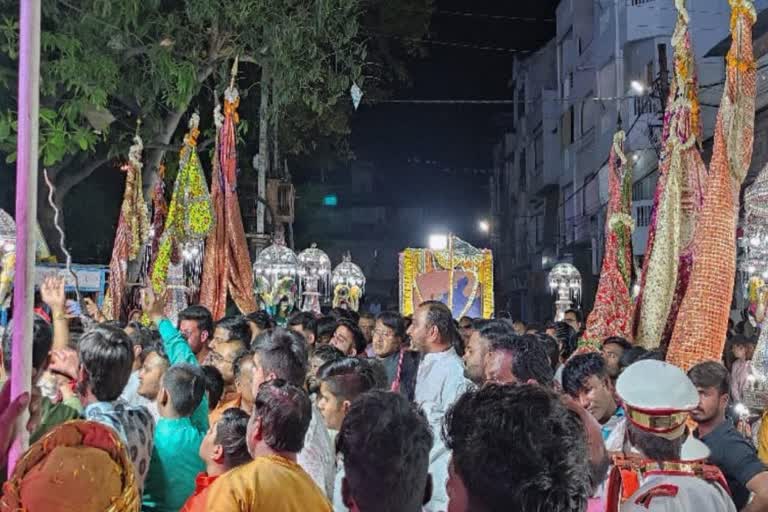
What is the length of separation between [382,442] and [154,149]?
1344cm

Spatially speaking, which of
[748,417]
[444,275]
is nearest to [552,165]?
[444,275]

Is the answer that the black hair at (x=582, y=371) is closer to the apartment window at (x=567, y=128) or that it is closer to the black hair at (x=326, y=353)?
the black hair at (x=326, y=353)

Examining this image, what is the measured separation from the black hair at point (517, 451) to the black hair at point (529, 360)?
255cm

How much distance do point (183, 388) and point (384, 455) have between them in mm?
1948

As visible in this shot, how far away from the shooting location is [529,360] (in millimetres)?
4926

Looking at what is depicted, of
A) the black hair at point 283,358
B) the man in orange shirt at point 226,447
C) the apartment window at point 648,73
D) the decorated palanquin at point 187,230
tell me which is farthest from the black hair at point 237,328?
the apartment window at point 648,73

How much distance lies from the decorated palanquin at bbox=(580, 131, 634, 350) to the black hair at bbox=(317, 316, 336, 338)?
2816mm

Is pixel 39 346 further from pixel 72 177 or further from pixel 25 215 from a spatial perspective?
pixel 72 177

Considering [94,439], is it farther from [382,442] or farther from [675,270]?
[675,270]

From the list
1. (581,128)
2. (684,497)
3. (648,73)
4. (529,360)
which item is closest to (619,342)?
(529,360)

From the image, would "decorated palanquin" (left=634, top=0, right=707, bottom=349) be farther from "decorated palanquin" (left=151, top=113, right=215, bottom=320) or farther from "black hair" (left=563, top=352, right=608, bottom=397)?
"decorated palanquin" (left=151, top=113, right=215, bottom=320)

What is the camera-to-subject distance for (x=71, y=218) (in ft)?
61.5

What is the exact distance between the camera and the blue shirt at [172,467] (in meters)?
4.45

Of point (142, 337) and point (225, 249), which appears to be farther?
point (225, 249)
